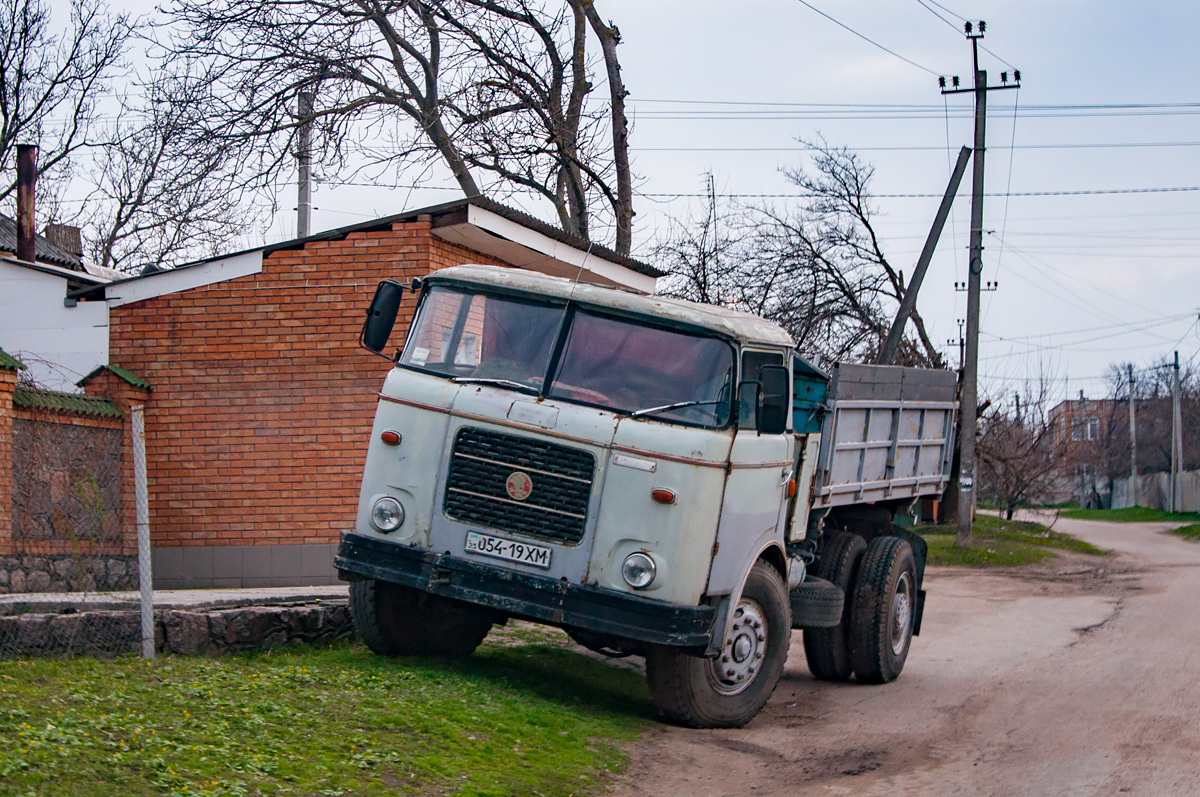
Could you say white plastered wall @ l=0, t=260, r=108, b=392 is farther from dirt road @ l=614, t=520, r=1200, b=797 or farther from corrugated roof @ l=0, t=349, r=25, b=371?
dirt road @ l=614, t=520, r=1200, b=797

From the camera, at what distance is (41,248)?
78.3 feet

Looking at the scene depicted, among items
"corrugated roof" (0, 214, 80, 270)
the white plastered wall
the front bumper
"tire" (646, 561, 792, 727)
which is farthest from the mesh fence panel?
"corrugated roof" (0, 214, 80, 270)

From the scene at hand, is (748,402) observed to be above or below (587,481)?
above

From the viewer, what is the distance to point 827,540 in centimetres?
953

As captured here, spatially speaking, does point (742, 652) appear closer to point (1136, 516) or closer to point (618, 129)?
point (618, 129)

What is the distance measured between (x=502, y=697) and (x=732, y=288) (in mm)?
19894

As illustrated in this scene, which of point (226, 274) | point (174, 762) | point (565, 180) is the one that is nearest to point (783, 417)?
point (174, 762)

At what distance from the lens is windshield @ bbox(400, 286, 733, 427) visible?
22.6 feet

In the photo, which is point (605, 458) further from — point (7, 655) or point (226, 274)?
point (226, 274)

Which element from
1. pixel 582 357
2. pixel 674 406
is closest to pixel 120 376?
pixel 582 357

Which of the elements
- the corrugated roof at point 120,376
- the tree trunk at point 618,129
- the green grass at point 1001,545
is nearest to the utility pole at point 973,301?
the green grass at point 1001,545

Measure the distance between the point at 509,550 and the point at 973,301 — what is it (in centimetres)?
1986

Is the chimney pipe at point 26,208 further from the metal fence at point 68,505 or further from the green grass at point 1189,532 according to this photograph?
the green grass at point 1189,532

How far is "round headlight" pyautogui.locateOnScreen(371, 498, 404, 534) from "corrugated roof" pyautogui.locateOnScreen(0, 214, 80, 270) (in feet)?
53.2
